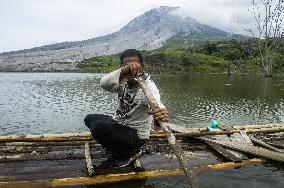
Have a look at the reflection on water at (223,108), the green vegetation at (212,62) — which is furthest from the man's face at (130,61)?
the green vegetation at (212,62)

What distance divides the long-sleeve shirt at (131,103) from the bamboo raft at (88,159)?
2.23 feet

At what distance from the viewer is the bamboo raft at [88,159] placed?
18.0ft

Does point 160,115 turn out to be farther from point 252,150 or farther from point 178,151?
point 252,150

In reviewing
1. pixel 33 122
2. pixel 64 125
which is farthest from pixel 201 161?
pixel 33 122

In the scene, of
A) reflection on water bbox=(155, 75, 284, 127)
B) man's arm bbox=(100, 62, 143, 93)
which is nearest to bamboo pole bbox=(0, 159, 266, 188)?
man's arm bbox=(100, 62, 143, 93)

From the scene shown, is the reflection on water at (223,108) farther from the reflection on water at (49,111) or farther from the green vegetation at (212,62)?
the green vegetation at (212,62)

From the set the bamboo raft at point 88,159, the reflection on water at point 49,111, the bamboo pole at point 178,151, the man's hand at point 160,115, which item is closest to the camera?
the bamboo pole at point 178,151

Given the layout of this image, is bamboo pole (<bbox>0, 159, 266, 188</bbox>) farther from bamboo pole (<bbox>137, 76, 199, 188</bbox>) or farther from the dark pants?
bamboo pole (<bbox>137, 76, 199, 188</bbox>)

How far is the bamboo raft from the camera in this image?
5.49 metres

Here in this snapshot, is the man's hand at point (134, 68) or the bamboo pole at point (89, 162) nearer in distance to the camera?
the man's hand at point (134, 68)

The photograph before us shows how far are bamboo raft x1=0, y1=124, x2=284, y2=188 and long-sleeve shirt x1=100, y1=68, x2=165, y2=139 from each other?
68 centimetres

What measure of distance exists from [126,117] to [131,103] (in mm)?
264

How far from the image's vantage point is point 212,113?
18922 millimetres

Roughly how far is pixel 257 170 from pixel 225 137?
171cm
